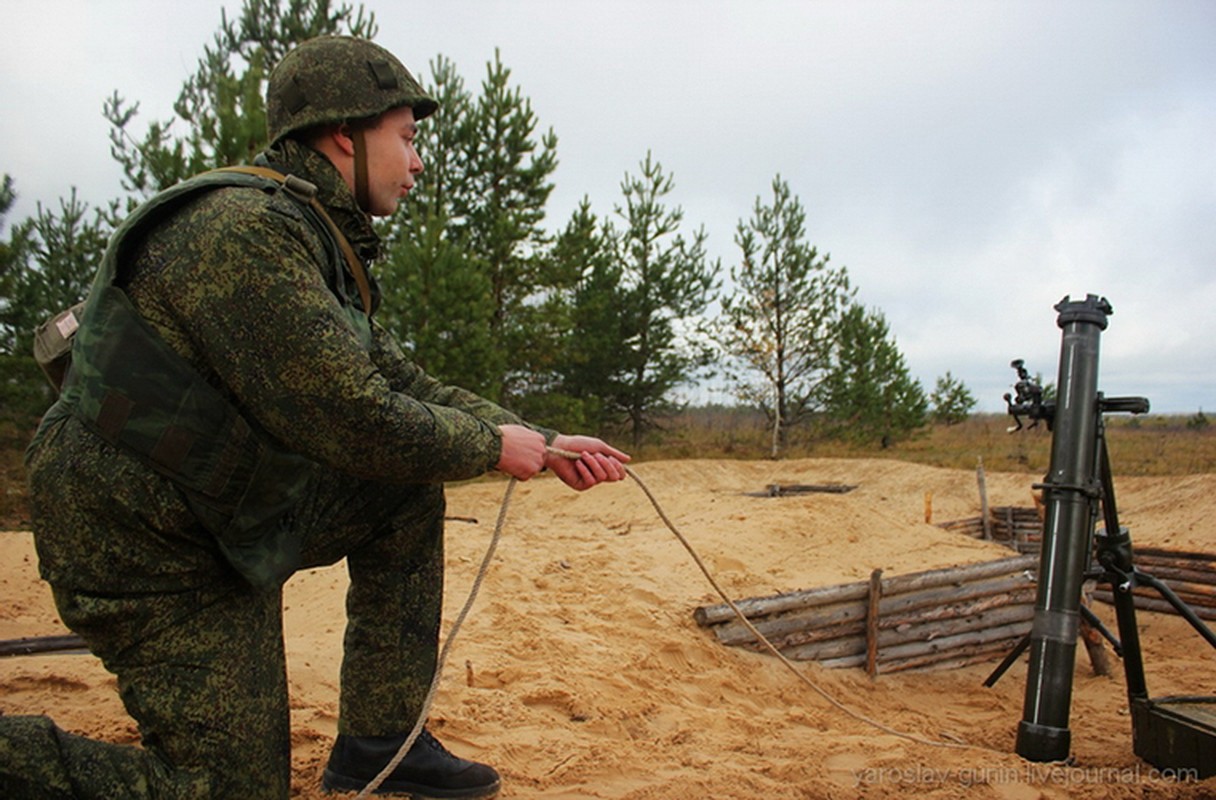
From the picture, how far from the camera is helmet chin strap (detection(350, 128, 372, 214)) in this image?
202 cm

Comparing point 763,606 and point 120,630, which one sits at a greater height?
point 120,630

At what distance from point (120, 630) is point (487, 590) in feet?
11.9

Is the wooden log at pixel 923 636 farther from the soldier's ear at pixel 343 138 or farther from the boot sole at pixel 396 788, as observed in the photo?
the soldier's ear at pixel 343 138

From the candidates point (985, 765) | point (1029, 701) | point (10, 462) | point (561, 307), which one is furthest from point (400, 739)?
point (561, 307)

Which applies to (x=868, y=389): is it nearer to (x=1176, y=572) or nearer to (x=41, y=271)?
(x=1176, y=572)

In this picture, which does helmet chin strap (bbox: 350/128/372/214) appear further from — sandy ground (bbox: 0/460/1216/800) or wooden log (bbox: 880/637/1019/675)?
wooden log (bbox: 880/637/1019/675)

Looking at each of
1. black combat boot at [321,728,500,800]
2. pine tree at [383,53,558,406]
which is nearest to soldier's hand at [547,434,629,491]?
black combat boot at [321,728,500,800]

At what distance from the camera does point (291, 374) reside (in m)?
1.58

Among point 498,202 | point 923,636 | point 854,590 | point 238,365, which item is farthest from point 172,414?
point 498,202

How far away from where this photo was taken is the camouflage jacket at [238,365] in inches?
61.8

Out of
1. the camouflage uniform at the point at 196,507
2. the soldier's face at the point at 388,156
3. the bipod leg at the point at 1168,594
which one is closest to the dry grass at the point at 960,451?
the bipod leg at the point at 1168,594

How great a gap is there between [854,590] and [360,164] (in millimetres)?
4222

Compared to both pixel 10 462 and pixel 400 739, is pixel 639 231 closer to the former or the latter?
pixel 10 462

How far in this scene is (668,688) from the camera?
3.91m
